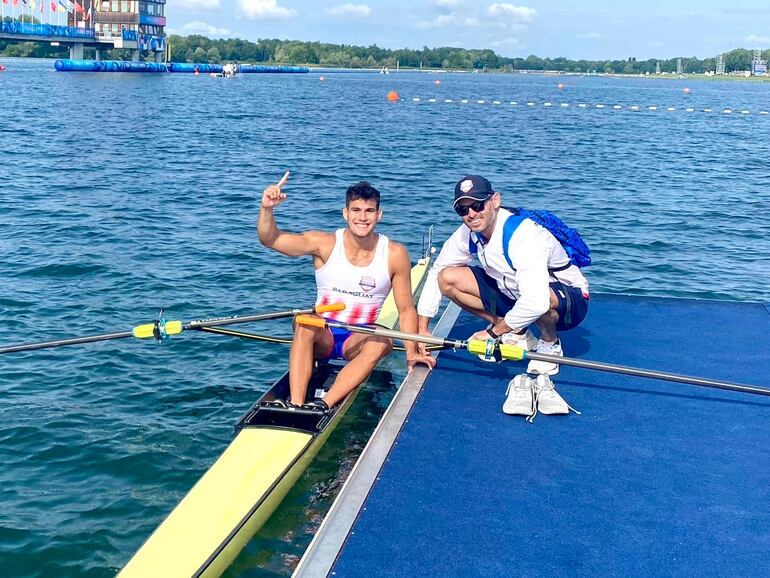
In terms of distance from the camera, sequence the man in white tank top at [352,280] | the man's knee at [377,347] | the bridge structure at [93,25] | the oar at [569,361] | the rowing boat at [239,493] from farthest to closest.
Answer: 1. the bridge structure at [93,25]
2. the man's knee at [377,347]
3. the man in white tank top at [352,280]
4. the oar at [569,361]
5. the rowing boat at [239,493]

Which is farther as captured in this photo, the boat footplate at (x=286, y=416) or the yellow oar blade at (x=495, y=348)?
the boat footplate at (x=286, y=416)

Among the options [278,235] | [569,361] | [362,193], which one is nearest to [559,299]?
[569,361]

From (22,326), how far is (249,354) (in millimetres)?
3193

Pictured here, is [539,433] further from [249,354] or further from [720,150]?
[720,150]

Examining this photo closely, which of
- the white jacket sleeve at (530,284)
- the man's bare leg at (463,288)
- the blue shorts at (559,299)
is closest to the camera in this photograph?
the white jacket sleeve at (530,284)

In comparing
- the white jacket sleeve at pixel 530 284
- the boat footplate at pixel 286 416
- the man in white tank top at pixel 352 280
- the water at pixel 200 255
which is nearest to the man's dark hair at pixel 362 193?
the man in white tank top at pixel 352 280

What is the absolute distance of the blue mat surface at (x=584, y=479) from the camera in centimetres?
472

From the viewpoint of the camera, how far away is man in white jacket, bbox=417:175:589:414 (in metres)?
6.71

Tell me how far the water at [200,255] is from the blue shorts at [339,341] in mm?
804

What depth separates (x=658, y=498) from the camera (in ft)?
17.6

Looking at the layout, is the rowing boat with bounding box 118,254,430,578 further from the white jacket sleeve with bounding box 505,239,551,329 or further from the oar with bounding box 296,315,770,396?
the white jacket sleeve with bounding box 505,239,551,329

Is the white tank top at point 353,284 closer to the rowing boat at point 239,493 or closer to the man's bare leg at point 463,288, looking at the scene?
the man's bare leg at point 463,288

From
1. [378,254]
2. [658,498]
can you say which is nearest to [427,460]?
[658,498]

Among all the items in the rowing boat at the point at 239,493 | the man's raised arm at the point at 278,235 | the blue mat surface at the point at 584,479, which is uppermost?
the man's raised arm at the point at 278,235
